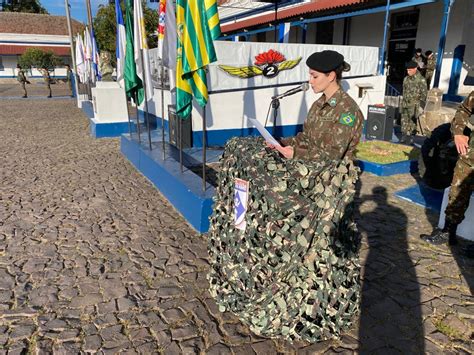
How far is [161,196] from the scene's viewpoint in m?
5.34

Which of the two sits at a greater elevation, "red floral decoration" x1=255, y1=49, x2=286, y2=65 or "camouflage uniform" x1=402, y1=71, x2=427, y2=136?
"red floral decoration" x1=255, y1=49, x2=286, y2=65

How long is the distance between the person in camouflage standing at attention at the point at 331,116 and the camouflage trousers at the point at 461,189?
146 centimetres

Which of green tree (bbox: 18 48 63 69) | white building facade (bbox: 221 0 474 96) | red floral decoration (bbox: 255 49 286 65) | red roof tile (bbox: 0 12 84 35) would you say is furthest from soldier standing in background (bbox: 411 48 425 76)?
red roof tile (bbox: 0 12 84 35)

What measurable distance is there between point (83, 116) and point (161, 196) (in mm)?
9861

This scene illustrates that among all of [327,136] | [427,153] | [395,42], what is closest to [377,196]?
[427,153]

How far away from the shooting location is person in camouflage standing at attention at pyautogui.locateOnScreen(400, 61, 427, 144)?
27.2 ft

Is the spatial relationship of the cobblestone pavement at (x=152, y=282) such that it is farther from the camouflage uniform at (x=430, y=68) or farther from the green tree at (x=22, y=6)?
the green tree at (x=22, y=6)

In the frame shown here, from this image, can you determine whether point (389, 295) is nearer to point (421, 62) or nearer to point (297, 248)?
point (297, 248)

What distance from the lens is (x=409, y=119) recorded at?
859 cm

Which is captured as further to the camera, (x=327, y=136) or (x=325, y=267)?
(x=327, y=136)

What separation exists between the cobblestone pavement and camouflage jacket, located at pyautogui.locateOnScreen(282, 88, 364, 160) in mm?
1256

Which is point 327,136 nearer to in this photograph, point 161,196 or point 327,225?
point 327,225

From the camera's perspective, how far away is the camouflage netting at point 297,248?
229 centimetres

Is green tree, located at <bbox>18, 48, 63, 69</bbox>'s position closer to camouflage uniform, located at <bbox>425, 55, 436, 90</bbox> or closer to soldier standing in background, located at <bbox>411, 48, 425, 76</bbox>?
soldier standing in background, located at <bbox>411, 48, 425, 76</bbox>
